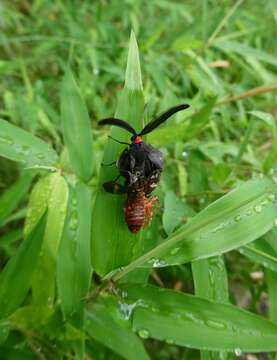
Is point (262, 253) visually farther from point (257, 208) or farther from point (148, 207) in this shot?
point (148, 207)

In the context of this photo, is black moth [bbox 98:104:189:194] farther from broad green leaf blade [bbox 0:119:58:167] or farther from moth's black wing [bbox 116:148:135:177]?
broad green leaf blade [bbox 0:119:58:167]

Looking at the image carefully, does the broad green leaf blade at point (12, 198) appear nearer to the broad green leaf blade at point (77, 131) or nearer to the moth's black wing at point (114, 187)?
the broad green leaf blade at point (77, 131)

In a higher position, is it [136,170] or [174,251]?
[136,170]

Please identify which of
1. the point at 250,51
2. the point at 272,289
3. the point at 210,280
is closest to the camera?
the point at 210,280

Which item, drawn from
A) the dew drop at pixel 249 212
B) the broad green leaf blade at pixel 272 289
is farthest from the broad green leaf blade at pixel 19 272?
the broad green leaf blade at pixel 272 289

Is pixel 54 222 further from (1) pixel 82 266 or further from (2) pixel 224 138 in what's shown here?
(2) pixel 224 138

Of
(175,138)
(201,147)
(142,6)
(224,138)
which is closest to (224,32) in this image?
(142,6)

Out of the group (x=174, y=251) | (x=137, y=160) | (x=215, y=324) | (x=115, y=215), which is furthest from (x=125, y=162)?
(x=215, y=324)
